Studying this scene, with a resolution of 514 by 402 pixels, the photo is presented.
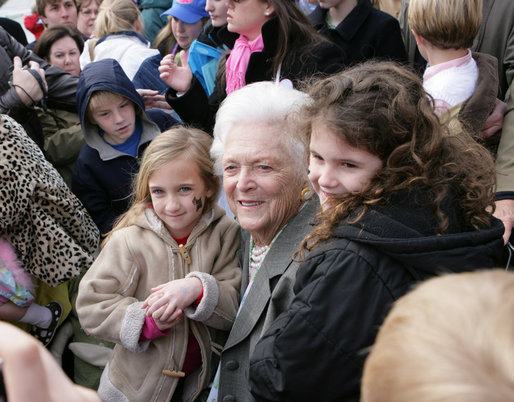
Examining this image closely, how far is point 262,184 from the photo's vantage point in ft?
7.64

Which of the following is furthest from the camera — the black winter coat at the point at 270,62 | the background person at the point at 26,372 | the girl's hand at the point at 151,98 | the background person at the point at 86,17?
the background person at the point at 86,17

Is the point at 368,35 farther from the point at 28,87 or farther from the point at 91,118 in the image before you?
the point at 28,87

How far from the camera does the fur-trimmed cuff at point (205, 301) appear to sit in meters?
2.27

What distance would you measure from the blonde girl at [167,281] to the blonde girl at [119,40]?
2094mm

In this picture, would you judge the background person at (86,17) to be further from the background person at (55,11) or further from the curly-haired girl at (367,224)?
the curly-haired girl at (367,224)

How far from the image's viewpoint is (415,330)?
77 centimetres

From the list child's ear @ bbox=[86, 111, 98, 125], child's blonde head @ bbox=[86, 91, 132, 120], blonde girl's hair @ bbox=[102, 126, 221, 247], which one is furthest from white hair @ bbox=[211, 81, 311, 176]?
child's ear @ bbox=[86, 111, 98, 125]

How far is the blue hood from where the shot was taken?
351 cm

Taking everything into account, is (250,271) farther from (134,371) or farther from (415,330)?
(415,330)

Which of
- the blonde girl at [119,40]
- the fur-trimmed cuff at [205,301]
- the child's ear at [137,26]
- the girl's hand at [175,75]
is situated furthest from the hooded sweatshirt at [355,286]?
the child's ear at [137,26]

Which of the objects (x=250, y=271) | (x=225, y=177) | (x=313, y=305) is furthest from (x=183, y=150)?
(x=313, y=305)

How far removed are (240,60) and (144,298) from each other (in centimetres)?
156

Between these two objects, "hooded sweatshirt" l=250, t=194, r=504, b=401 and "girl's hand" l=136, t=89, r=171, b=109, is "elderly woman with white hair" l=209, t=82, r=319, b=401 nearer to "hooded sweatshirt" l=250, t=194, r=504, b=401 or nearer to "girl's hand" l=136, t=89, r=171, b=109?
"hooded sweatshirt" l=250, t=194, r=504, b=401

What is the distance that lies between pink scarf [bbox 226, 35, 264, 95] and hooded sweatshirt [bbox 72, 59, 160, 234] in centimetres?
68
